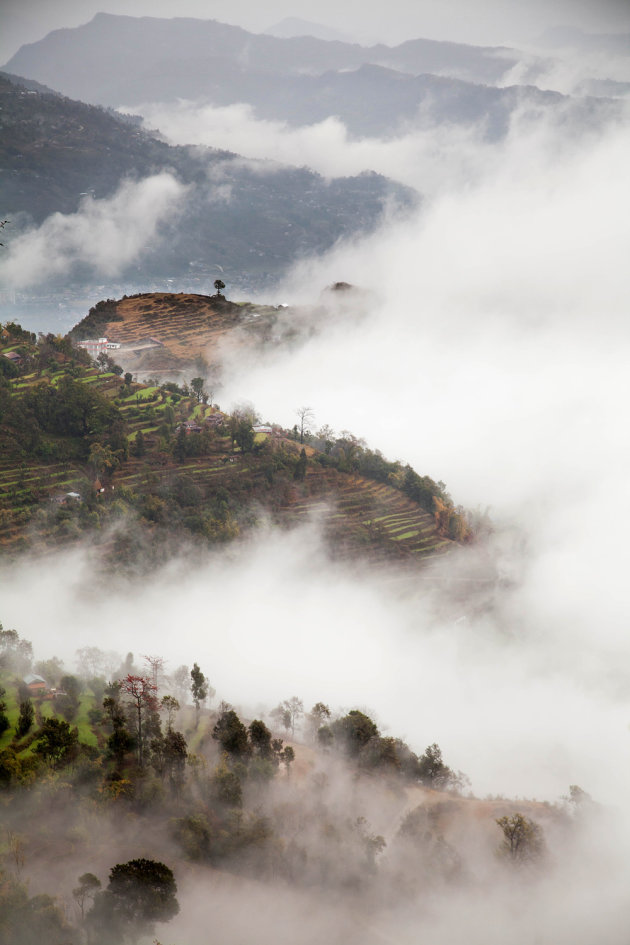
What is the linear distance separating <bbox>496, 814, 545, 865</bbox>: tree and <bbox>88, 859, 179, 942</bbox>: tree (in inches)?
693

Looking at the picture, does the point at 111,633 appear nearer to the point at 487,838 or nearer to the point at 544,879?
the point at 487,838

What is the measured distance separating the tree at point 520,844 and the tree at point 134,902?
57.8 feet

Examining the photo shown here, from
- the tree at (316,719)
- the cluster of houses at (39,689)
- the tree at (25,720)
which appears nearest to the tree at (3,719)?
the tree at (25,720)

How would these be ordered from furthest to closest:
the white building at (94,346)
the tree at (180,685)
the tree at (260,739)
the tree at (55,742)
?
1. the white building at (94,346)
2. the tree at (180,685)
3. the tree at (260,739)
4. the tree at (55,742)

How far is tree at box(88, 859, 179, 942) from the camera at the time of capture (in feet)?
89.2

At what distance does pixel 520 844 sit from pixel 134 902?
2011 centimetres

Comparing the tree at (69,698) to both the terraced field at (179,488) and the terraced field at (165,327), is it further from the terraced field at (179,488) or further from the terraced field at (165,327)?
the terraced field at (165,327)

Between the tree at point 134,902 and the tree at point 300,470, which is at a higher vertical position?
the tree at point 300,470

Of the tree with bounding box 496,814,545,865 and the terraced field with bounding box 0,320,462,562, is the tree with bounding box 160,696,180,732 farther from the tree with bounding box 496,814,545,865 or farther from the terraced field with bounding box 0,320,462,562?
the terraced field with bounding box 0,320,462,562

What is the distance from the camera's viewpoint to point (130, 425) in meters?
72.5

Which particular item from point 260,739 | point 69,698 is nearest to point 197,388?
point 69,698

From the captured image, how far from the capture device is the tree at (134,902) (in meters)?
27.2

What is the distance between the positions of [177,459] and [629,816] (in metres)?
51.2

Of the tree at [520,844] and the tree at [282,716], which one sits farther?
the tree at [282,716]
